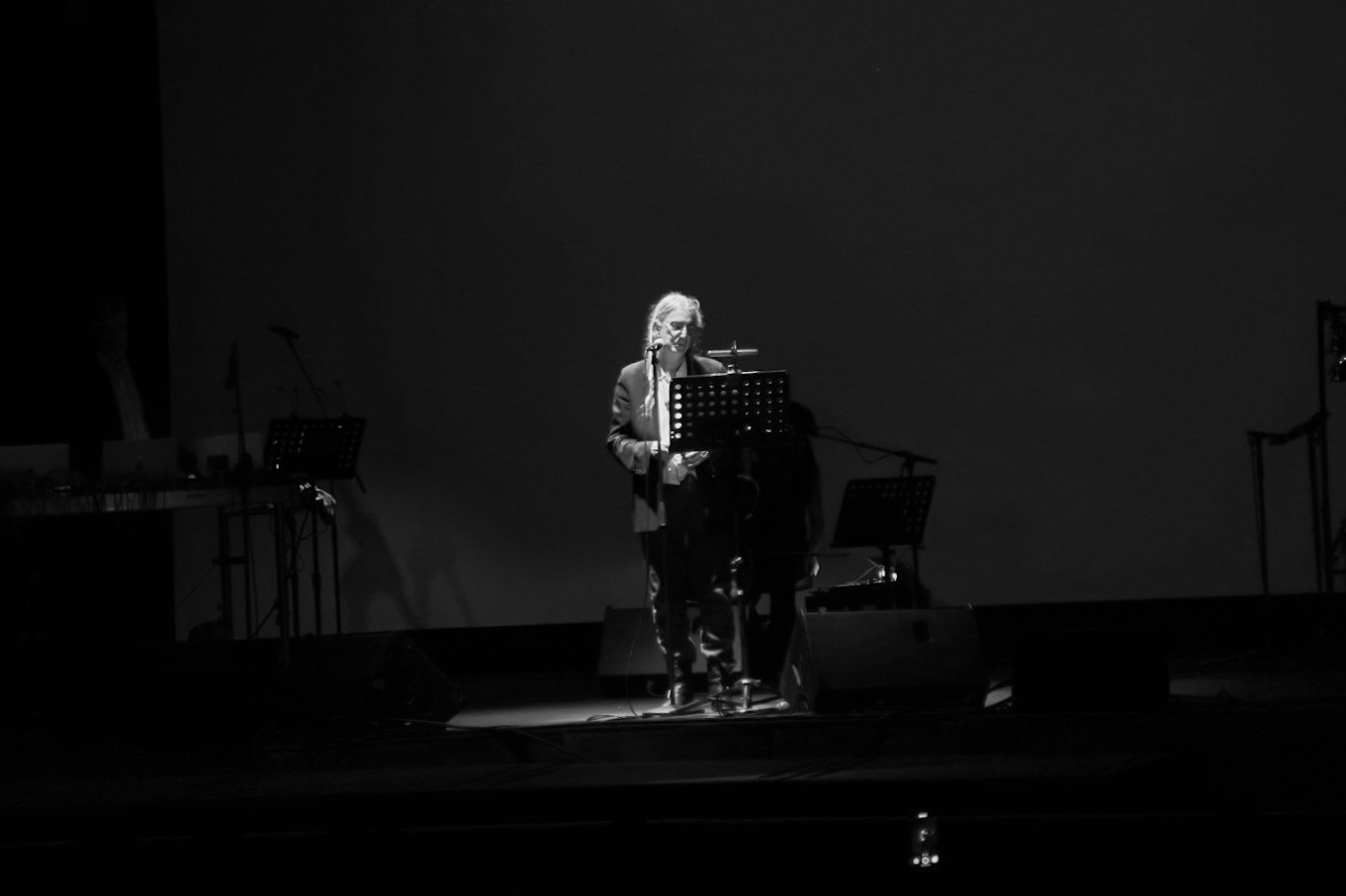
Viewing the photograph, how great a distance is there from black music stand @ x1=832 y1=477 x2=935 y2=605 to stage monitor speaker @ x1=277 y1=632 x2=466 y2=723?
167cm

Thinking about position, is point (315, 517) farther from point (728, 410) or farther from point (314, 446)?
point (728, 410)

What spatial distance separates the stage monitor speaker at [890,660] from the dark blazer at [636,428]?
85 cm

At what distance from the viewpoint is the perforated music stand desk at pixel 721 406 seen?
15.3 ft

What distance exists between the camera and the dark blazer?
511 cm

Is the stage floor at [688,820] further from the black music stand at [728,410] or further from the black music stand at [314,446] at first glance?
the black music stand at [314,446]

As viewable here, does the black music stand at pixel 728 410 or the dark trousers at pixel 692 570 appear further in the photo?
the dark trousers at pixel 692 570

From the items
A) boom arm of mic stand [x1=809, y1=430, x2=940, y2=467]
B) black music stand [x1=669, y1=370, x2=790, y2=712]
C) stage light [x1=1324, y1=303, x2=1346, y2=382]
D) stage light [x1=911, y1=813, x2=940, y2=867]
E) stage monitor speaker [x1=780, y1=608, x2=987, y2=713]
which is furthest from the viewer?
boom arm of mic stand [x1=809, y1=430, x2=940, y2=467]

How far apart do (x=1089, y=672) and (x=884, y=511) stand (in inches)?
63.2

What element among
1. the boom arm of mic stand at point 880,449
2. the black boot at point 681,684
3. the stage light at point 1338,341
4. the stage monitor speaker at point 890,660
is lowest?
the black boot at point 681,684

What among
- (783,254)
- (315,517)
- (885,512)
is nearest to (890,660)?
(885,512)

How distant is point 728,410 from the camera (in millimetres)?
4664

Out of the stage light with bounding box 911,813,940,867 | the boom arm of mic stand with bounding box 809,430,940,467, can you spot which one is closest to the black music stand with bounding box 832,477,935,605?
the boom arm of mic stand with bounding box 809,430,940,467

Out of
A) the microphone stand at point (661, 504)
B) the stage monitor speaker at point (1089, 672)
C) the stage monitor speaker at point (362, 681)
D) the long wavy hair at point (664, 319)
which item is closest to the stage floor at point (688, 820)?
the stage monitor speaker at point (1089, 672)

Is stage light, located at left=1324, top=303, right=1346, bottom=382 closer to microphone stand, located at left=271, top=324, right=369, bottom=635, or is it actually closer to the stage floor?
the stage floor
